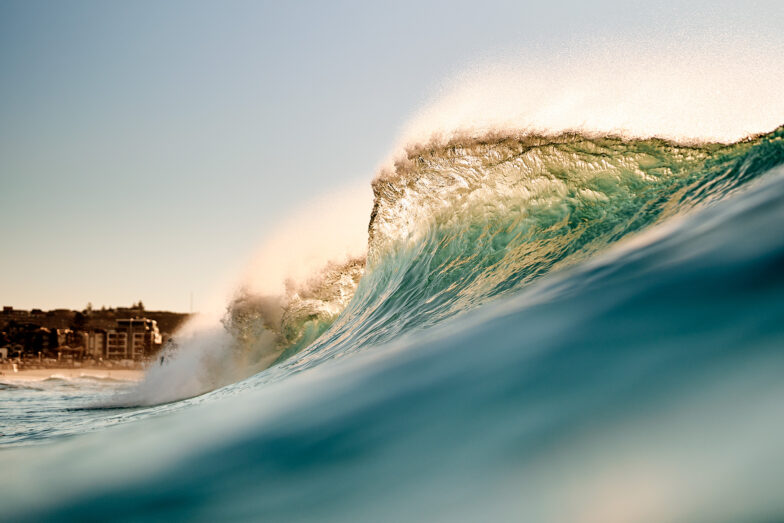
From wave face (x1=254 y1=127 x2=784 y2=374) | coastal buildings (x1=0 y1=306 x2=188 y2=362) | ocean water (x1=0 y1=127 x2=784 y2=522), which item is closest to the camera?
ocean water (x1=0 y1=127 x2=784 y2=522)

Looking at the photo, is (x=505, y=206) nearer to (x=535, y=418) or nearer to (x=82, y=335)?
(x=535, y=418)

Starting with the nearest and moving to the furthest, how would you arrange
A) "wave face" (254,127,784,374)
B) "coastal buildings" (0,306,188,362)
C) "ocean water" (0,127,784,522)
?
"ocean water" (0,127,784,522)
"wave face" (254,127,784,374)
"coastal buildings" (0,306,188,362)

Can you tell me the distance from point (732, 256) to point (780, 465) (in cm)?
117

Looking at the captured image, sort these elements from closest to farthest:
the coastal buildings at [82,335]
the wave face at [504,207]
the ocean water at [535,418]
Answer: the ocean water at [535,418]
the wave face at [504,207]
the coastal buildings at [82,335]

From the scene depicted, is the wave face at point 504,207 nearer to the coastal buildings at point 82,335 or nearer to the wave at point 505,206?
the wave at point 505,206

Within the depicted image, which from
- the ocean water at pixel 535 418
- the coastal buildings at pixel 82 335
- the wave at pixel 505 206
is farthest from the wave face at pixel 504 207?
the coastal buildings at pixel 82 335

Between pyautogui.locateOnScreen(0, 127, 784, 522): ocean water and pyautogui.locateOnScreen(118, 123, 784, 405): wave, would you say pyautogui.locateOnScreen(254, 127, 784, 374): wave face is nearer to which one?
pyautogui.locateOnScreen(118, 123, 784, 405): wave

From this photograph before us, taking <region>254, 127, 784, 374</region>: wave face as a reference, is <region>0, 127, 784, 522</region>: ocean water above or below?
below

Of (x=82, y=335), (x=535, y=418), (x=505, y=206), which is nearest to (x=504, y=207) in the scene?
(x=505, y=206)

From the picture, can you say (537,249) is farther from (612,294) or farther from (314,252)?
(314,252)

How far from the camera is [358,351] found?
14.6ft

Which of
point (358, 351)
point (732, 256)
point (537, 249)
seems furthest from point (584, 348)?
point (537, 249)

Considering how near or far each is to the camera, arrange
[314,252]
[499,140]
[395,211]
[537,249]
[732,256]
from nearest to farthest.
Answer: [732,256]
[537,249]
[499,140]
[395,211]
[314,252]

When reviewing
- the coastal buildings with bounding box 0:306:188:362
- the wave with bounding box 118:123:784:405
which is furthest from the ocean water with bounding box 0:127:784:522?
the coastal buildings with bounding box 0:306:188:362
